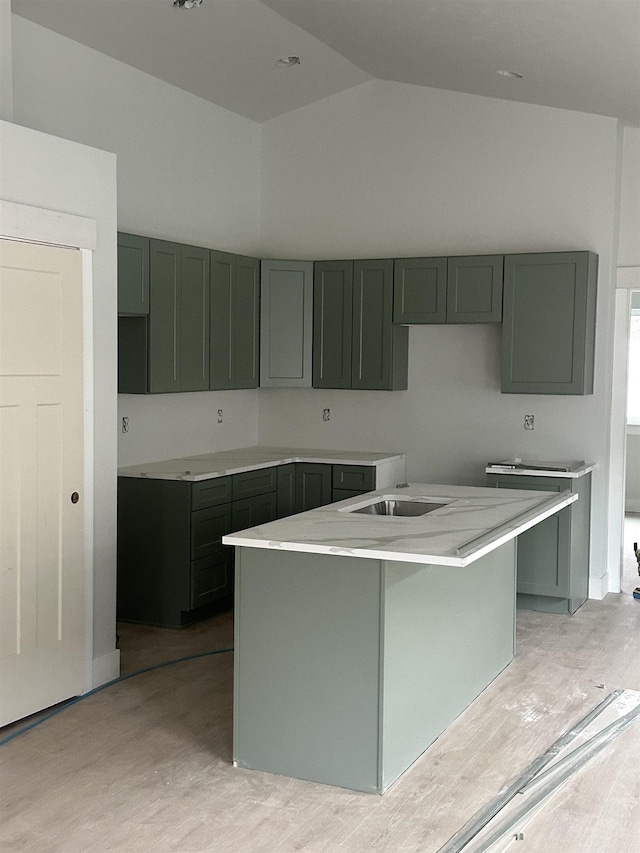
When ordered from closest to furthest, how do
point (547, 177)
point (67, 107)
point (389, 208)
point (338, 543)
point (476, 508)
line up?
point (338, 543)
point (476, 508)
point (67, 107)
point (547, 177)
point (389, 208)

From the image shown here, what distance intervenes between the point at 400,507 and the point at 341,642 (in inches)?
51.8

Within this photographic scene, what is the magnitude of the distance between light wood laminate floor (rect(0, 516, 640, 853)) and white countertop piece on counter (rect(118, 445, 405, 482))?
121 centimetres

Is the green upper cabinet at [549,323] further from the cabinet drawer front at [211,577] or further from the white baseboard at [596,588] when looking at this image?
the cabinet drawer front at [211,577]

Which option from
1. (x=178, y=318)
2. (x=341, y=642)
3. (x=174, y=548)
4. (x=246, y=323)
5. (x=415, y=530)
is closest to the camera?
(x=341, y=642)

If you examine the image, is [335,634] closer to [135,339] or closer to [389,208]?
[135,339]

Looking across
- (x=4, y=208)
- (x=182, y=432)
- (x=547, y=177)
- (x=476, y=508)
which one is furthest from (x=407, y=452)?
(x=4, y=208)

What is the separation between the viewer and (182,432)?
650 centimetres

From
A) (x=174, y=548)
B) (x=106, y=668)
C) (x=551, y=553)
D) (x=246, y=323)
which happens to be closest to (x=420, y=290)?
(x=246, y=323)

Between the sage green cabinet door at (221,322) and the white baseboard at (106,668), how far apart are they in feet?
6.98

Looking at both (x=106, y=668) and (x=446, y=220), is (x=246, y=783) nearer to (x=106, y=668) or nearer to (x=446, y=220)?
(x=106, y=668)

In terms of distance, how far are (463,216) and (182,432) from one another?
2.47m

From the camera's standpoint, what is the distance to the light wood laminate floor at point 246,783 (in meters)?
3.16

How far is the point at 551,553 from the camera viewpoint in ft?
19.8

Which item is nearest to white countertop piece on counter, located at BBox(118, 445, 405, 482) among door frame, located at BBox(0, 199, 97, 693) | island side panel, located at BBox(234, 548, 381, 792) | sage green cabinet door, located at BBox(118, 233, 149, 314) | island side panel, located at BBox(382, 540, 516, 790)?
sage green cabinet door, located at BBox(118, 233, 149, 314)
